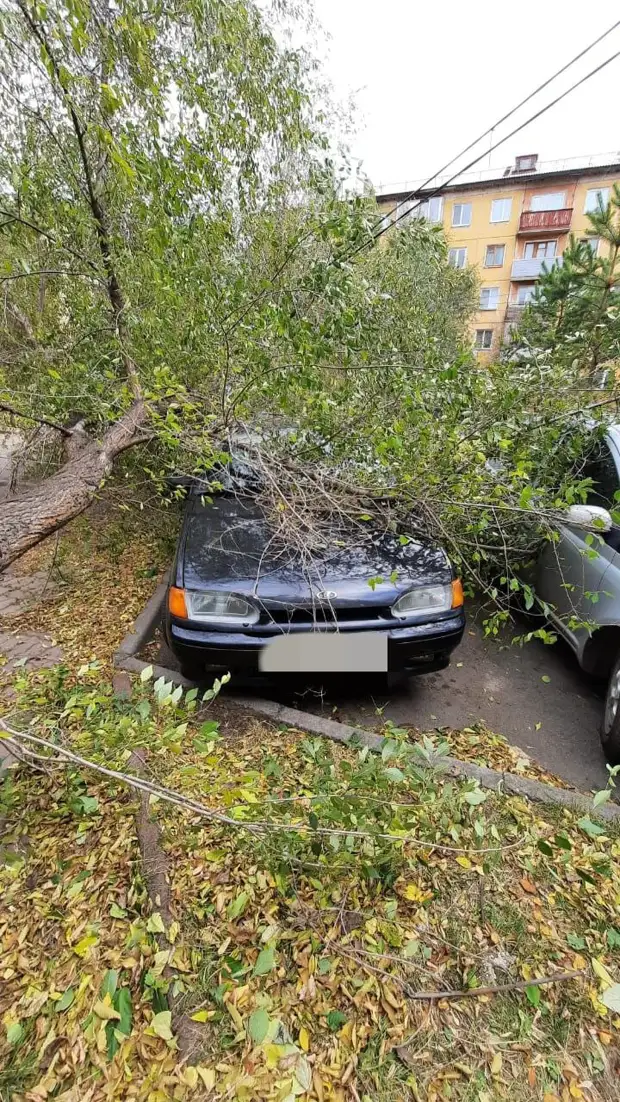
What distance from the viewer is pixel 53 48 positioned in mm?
2715

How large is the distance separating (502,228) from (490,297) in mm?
3385

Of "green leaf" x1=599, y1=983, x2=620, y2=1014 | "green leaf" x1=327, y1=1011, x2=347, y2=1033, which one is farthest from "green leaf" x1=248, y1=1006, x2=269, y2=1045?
"green leaf" x1=599, y1=983, x2=620, y2=1014

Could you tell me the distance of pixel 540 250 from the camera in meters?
23.8

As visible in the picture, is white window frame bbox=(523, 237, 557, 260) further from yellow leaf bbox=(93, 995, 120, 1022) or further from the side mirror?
yellow leaf bbox=(93, 995, 120, 1022)

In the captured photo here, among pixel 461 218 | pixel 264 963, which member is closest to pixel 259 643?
pixel 264 963

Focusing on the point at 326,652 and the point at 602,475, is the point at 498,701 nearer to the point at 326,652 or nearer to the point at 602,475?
the point at 326,652

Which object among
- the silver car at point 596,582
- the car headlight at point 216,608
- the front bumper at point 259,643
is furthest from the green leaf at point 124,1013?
the silver car at point 596,582

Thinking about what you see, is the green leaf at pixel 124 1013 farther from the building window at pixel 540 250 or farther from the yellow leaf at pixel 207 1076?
the building window at pixel 540 250

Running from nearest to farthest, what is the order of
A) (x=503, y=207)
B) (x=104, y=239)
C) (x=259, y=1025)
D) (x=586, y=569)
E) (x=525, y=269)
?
1. (x=259, y=1025)
2. (x=586, y=569)
3. (x=104, y=239)
4. (x=525, y=269)
5. (x=503, y=207)

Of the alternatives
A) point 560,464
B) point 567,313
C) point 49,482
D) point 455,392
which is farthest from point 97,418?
point 567,313

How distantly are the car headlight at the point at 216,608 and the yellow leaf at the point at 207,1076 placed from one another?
63.9 inches

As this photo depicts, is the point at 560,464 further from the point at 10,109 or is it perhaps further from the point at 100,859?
the point at 10,109

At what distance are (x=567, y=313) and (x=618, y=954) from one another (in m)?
13.5

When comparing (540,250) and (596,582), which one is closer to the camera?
(596,582)
